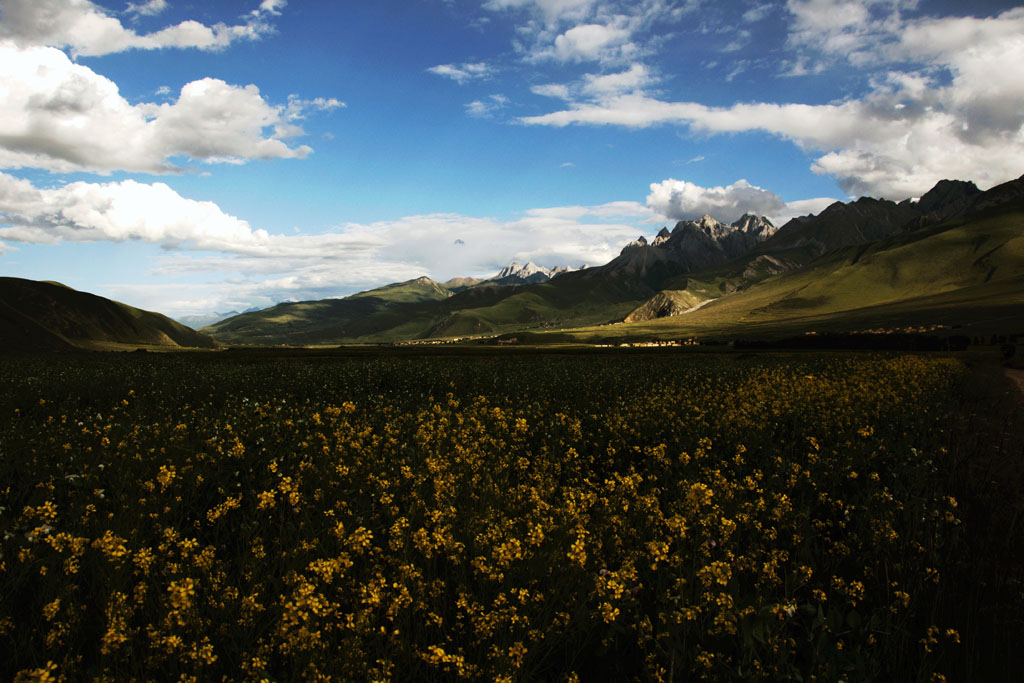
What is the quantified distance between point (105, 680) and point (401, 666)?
86.5 inches

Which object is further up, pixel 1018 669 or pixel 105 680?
pixel 105 680

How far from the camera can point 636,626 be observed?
471 cm

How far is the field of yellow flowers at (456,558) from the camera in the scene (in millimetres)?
4293

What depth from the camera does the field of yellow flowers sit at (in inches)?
169

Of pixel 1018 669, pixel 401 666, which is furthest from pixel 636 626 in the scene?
pixel 1018 669

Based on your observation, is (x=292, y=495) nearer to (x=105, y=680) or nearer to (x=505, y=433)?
(x=105, y=680)

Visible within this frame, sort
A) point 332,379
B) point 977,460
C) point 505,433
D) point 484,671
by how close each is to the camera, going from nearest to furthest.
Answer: point 484,671 < point 977,460 < point 505,433 < point 332,379

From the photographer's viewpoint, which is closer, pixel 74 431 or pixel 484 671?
pixel 484 671

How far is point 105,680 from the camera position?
3656 millimetres

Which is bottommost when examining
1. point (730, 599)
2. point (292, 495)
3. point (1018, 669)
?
point (1018, 669)

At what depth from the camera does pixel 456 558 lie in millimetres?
5488

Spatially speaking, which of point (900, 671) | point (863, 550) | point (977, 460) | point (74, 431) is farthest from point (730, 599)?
point (74, 431)

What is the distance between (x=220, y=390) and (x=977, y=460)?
26.4m

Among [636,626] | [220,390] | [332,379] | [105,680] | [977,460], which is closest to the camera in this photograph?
[105,680]
